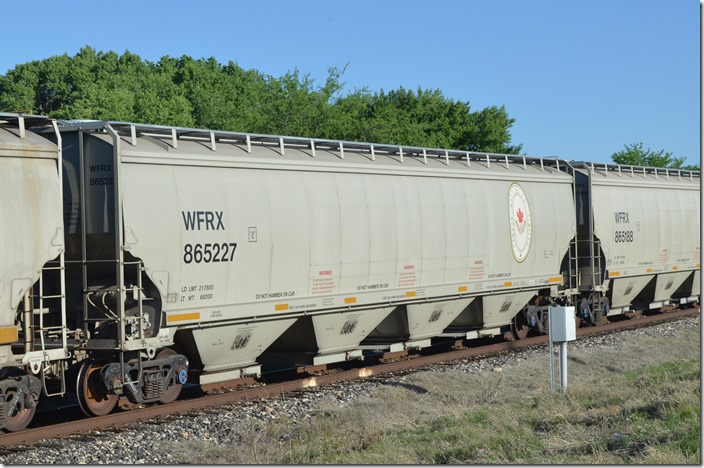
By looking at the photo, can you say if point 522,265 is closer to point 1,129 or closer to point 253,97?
point 1,129

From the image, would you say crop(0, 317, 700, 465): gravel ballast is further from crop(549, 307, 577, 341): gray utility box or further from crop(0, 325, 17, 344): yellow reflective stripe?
crop(0, 325, 17, 344): yellow reflective stripe

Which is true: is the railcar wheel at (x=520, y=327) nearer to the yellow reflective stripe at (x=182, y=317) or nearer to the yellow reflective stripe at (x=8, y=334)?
the yellow reflective stripe at (x=182, y=317)

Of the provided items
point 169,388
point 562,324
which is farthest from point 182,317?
point 562,324

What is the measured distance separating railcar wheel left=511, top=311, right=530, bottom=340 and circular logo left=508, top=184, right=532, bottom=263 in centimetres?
189

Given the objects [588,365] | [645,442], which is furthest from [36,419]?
[588,365]

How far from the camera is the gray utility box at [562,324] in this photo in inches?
597

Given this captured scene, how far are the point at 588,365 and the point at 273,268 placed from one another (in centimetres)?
697

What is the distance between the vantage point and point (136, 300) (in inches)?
527

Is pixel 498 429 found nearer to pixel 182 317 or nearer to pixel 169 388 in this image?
pixel 182 317

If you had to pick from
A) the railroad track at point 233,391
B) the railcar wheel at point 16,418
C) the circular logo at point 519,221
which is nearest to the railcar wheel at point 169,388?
the railroad track at point 233,391

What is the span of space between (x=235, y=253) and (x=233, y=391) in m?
2.58

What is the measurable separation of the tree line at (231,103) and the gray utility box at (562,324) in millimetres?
22451

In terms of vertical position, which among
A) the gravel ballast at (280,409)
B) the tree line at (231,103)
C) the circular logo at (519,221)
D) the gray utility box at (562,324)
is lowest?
the gravel ballast at (280,409)

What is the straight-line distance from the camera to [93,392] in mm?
13359
